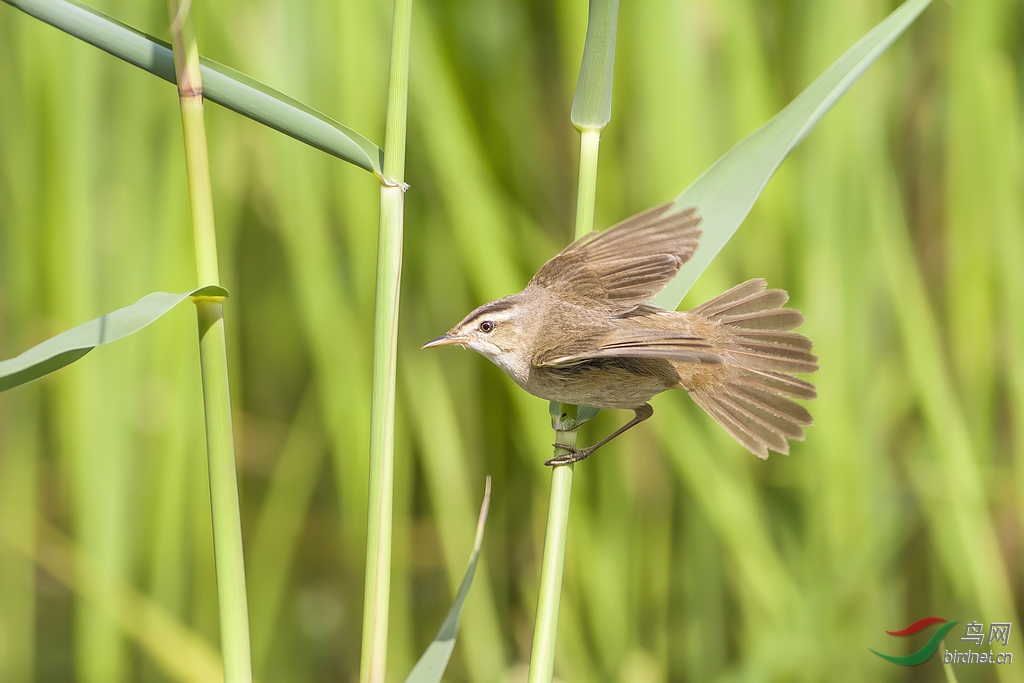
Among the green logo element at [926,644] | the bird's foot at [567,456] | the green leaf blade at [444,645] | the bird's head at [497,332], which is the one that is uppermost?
the bird's head at [497,332]

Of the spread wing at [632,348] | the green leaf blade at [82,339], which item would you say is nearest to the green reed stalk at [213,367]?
the green leaf blade at [82,339]

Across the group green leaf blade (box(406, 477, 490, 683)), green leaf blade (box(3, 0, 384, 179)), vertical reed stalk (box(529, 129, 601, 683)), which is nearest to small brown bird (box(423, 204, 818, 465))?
vertical reed stalk (box(529, 129, 601, 683))

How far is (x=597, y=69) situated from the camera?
2.87 feet

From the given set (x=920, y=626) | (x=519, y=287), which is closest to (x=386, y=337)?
(x=519, y=287)

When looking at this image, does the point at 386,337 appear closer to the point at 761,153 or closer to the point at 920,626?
the point at 761,153

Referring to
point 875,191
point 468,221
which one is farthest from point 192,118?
point 875,191

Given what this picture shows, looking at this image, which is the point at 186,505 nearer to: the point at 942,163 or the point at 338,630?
the point at 338,630

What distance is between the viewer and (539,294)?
1.21 metres

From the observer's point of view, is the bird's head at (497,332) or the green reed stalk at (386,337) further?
the bird's head at (497,332)

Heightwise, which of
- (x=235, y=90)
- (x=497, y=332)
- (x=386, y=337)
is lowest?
(x=386, y=337)

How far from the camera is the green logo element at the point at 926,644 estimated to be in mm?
1533

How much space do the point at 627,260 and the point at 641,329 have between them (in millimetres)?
108

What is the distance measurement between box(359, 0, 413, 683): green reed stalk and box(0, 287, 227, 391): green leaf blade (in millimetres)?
158

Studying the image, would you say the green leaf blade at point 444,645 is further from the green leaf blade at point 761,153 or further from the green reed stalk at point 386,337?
the green leaf blade at point 761,153
